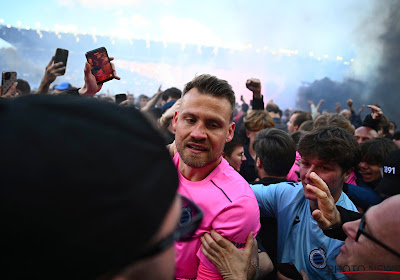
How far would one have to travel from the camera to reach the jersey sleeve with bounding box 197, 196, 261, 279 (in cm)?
184

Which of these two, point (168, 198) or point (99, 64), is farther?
point (99, 64)

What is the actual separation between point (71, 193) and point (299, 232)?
2079 millimetres

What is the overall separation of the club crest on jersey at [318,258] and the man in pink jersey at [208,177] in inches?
18.3

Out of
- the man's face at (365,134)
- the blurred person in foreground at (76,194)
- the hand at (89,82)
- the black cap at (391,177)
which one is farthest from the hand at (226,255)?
the man's face at (365,134)

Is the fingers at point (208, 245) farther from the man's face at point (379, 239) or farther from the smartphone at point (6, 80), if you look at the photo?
the smartphone at point (6, 80)

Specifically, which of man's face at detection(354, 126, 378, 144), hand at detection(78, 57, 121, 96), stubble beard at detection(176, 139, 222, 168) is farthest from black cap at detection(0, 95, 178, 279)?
man's face at detection(354, 126, 378, 144)

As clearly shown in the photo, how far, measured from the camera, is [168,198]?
0.65 m

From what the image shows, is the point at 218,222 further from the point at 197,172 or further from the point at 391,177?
the point at 391,177

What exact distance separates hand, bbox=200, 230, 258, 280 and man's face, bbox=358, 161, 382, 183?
2448 mm

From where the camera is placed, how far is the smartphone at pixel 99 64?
329cm

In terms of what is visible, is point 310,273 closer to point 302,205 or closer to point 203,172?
point 302,205

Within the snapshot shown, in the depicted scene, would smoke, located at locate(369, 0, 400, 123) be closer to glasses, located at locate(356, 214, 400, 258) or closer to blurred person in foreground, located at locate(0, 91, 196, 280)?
glasses, located at locate(356, 214, 400, 258)

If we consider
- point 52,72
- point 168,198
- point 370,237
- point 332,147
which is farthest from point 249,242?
point 52,72

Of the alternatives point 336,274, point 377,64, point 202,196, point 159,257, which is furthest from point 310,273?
point 377,64
